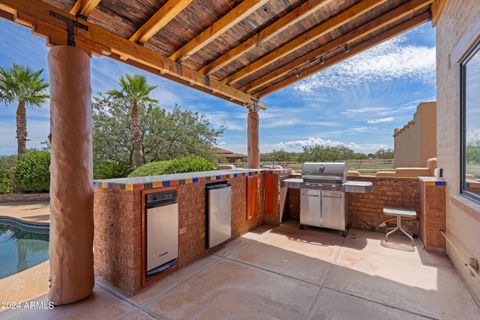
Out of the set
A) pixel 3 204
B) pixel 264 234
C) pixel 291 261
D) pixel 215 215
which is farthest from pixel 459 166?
pixel 3 204

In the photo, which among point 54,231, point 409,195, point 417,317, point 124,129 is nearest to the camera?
point 417,317

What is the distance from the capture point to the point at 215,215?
3.34 meters

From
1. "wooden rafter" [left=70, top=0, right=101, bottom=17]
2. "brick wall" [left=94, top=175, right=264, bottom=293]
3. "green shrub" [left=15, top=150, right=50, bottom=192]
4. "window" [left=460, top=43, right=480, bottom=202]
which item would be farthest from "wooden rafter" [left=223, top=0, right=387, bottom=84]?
"green shrub" [left=15, top=150, right=50, bottom=192]

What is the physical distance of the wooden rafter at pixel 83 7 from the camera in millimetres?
2066

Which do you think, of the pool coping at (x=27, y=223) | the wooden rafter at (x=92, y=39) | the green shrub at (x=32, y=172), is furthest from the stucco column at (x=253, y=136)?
the green shrub at (x=32, y=172)

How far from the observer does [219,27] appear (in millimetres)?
2801

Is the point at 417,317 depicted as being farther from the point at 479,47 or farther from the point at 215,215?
the point at 479,47

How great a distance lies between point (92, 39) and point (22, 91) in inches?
467

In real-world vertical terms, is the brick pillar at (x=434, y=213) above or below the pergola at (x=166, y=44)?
below

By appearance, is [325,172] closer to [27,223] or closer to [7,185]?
[27,223]

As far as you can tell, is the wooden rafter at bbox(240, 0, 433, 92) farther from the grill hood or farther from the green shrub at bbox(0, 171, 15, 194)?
the green shrub at bbox(0, 171, 15, 194)

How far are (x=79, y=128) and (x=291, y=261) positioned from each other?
3.09 meters

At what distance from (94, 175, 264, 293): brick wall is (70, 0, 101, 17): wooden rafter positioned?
1875 mm

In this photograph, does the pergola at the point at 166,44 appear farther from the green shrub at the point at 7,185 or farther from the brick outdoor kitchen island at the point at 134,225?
the green shrub at the point at 7,185
